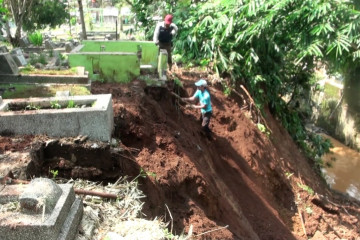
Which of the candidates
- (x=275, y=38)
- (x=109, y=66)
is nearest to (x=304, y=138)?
(x=275, y=38)

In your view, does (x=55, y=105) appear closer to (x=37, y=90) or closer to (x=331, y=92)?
(x=37, y=90)

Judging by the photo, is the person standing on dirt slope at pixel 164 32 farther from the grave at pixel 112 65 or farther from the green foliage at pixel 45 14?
the green foliage at pixel 45 14

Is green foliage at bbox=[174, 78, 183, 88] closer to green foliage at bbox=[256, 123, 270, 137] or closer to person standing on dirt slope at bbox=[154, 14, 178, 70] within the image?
person standing on dirt slope at bbox=[154, 14, 178, 70]

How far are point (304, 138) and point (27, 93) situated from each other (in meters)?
8.97

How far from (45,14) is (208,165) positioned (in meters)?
15.8

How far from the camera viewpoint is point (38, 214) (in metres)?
2.57

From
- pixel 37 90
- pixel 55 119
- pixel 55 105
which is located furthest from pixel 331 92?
pixel 55 119

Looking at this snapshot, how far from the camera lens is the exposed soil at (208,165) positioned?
→ 13.3 feet

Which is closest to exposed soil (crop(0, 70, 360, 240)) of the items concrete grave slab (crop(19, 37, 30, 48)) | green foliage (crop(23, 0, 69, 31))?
concrete grave slab (crop(19, 37, 30, 48))

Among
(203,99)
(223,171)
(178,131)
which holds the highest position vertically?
(203,99)

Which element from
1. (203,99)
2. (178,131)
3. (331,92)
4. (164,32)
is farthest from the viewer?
(331,92)

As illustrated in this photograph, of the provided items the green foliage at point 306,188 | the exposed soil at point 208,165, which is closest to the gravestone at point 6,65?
the exposed soil at point 208,165

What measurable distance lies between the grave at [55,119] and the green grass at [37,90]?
0.88 m

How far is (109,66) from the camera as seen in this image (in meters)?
6.89
